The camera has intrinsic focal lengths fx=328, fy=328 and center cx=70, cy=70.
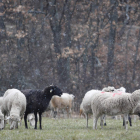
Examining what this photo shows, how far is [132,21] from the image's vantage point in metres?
31.6

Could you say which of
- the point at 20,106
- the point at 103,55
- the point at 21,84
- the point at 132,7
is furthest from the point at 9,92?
the point at 132,7

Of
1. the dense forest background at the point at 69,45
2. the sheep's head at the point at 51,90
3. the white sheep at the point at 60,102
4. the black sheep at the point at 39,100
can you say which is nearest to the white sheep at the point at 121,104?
the sheep's head at the point at 51,90

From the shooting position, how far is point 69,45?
29125 mm

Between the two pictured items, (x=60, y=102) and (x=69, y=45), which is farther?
(x=69, y=45)

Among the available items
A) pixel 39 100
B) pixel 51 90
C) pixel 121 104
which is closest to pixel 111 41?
pixel 51 90

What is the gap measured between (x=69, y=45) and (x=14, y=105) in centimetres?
1756

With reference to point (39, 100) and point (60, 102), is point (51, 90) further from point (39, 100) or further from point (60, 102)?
point (60, 102)

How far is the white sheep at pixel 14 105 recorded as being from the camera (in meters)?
11.5

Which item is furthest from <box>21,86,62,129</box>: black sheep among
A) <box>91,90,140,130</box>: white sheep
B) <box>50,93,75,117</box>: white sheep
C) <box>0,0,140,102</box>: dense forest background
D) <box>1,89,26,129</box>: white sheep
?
<box>0,0,140,102</box>: dense forest background

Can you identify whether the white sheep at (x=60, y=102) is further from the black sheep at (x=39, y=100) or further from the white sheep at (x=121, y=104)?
the white sheep at (x=121, y=104)

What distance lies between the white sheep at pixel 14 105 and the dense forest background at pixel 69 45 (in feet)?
43.6

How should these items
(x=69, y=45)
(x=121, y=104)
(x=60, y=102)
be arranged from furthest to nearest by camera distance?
1. (x=69, y=45)
2. (x=60, y=102)
3. (x=121, y=104)

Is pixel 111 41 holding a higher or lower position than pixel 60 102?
higher

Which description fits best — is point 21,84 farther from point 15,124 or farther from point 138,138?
point 138,138
